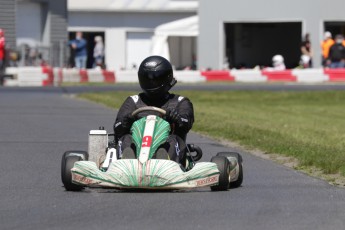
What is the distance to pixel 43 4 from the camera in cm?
4656

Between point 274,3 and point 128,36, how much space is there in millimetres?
7494

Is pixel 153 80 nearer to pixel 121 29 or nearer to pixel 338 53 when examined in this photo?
pixel 338 53

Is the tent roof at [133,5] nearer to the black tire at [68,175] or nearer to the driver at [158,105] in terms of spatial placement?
the driver at [158,105]

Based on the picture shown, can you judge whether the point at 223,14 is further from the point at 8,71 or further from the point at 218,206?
the point at 218,206

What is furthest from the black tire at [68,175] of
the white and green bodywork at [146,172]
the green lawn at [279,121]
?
the green lawn at [279,121]

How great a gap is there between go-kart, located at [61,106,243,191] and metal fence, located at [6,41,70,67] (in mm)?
26924

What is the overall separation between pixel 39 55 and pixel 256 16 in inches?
312

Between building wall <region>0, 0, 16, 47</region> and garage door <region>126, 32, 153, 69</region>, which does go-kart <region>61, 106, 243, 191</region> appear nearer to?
building wall <region>0, 0, 16, 47</region>

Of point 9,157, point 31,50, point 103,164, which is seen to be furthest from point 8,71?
point 103,164

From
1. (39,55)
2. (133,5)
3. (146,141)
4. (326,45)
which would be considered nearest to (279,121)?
(146,141)

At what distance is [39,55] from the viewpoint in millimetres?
41188

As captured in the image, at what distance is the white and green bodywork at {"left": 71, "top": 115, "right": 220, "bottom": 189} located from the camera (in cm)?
1009

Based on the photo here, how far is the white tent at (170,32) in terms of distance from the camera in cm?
4478

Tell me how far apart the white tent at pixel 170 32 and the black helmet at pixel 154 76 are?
109 feet
